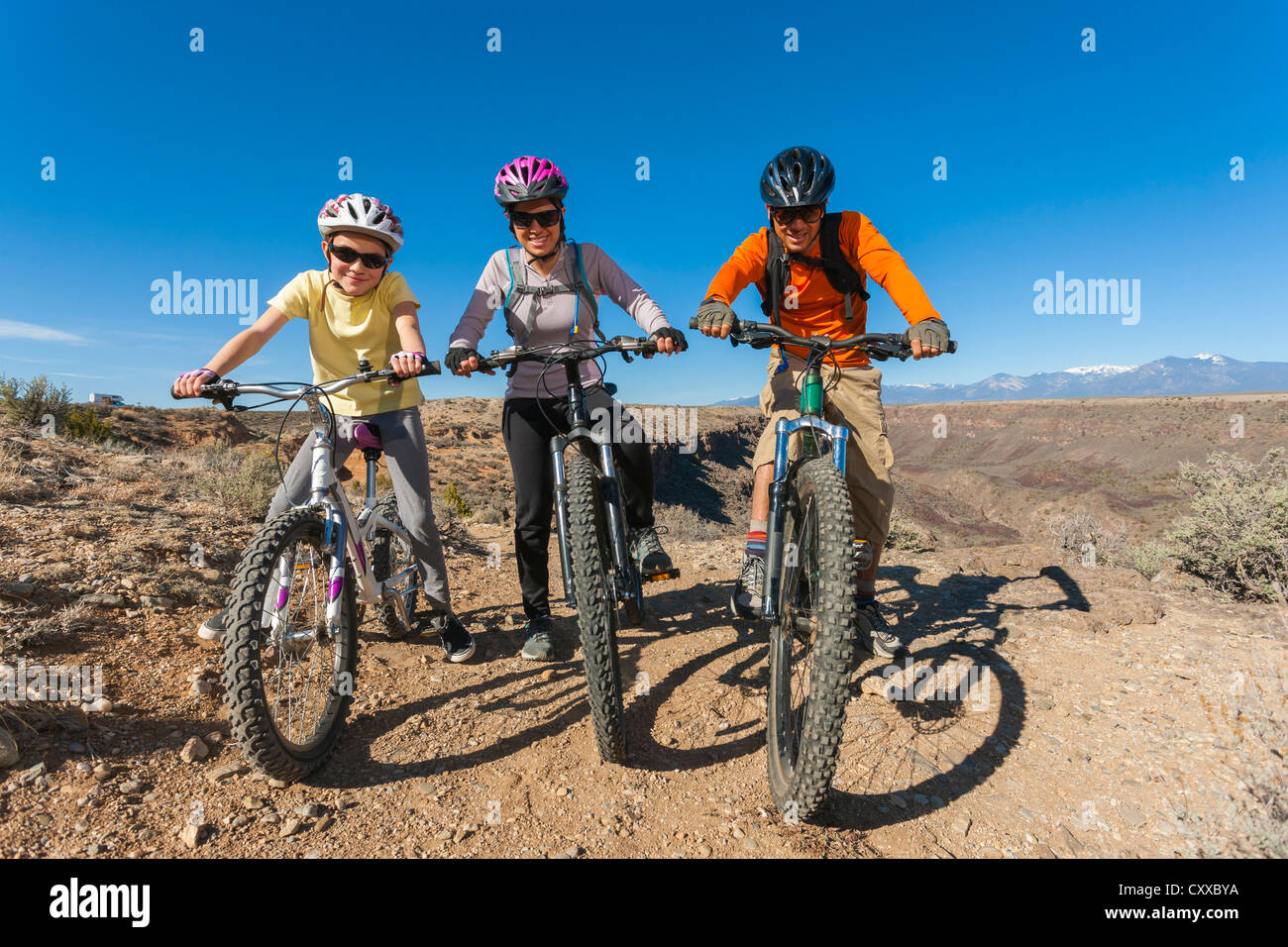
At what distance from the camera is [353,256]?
3.26 m

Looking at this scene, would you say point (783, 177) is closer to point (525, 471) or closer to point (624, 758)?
point (525, 471)

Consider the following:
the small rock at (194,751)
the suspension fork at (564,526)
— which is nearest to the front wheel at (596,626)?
the suspension fork at (564,526)

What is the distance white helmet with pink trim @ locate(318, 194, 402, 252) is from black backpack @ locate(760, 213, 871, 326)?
88.2 inches

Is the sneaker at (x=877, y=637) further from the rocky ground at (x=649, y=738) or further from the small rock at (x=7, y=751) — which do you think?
the small rock at (x=7, y=751)

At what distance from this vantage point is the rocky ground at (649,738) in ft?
7.32

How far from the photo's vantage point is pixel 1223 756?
2.74 meters

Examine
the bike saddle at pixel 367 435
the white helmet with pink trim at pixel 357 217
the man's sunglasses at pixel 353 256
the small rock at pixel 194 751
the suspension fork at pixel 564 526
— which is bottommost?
the small rock at pixel 194 751

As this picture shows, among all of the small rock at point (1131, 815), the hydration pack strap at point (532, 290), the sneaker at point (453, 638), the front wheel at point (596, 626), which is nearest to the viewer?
the small rock at point (1131, 815)

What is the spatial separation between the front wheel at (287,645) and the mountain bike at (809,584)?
80.2 inches

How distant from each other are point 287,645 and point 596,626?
4.76 ft

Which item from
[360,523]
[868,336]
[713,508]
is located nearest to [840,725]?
[868,336]

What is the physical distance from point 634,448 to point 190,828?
2658 mm

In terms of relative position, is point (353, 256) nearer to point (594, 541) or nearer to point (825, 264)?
point (594, 541)

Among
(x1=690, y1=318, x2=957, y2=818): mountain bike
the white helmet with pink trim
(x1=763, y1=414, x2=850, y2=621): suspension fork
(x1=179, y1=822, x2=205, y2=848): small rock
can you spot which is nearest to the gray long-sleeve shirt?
the white helmet with pink trim
